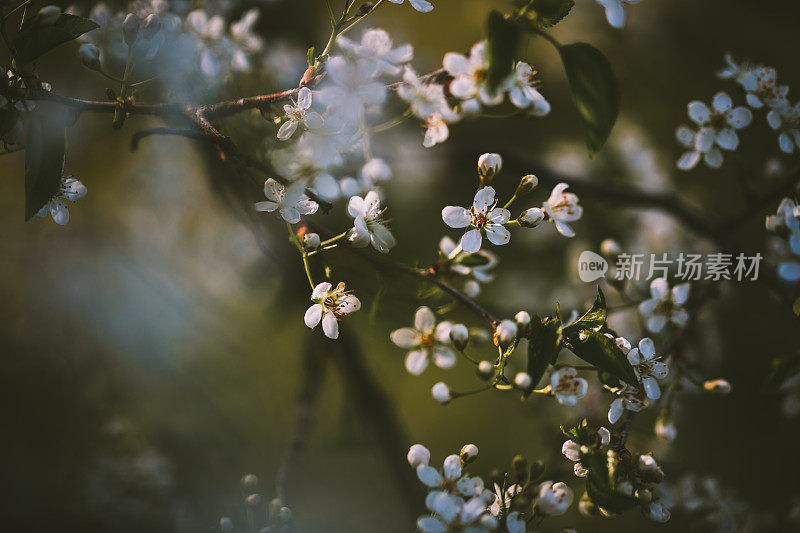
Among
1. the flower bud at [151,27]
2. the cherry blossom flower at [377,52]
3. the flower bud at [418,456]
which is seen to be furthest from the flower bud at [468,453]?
the flower bud at [151,27]

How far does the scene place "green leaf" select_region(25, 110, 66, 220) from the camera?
0.41m

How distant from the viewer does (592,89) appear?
39 cm

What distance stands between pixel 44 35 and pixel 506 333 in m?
0.47

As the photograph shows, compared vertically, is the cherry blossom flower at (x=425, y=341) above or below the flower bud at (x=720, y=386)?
above

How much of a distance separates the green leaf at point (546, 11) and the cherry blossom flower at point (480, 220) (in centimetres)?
14

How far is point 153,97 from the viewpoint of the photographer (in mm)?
613

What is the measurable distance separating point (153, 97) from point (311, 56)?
28 cm

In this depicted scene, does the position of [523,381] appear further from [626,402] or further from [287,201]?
[287,201]

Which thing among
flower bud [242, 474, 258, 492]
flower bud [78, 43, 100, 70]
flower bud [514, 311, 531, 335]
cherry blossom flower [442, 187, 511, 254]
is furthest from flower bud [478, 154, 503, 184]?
flower bud [242, 474, 258, 492]

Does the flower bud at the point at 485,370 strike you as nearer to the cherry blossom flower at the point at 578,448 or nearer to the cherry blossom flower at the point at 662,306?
the cherry blossom flower at the point at 578,448

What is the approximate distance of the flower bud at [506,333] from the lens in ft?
1.38

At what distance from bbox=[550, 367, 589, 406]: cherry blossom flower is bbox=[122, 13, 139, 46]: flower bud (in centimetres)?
50

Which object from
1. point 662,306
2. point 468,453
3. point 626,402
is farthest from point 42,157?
point 662,306

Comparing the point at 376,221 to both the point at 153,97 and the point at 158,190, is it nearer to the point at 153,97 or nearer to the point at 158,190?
the point at 153,97
